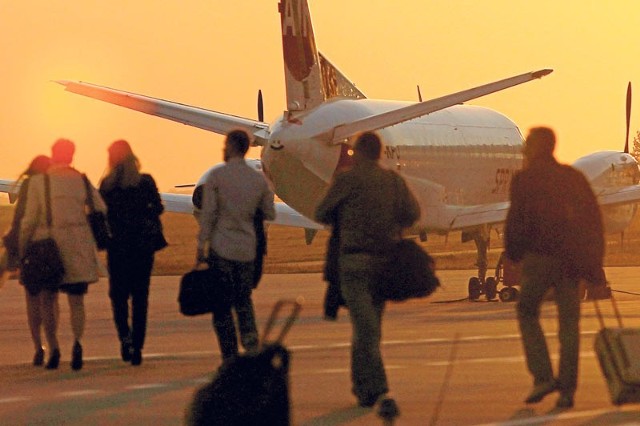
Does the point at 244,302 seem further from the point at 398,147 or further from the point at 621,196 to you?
the point at 398,147

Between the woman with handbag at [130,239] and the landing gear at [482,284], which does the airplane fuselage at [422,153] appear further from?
the woman with handbag at [130,239]

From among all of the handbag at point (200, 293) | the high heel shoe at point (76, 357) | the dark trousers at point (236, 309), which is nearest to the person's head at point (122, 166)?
the high heel shoe at point (76, 357)

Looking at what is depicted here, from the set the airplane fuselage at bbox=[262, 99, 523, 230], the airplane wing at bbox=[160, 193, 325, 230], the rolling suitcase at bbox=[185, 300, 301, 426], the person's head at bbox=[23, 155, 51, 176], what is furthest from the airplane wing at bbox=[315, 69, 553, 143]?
the rolling suitcase at bbox=[185, 300, 301, 426]

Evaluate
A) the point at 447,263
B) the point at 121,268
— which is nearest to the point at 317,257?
the point at 447,263

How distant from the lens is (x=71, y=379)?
15.3 meters

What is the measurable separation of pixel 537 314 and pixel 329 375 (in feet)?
9.50

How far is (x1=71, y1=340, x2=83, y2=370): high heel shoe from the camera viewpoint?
52.7 ft

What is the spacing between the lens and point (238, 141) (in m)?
15.3

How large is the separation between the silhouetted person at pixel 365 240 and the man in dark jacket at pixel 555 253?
35.2 inches

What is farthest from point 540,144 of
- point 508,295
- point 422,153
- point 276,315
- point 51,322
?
point 422,153

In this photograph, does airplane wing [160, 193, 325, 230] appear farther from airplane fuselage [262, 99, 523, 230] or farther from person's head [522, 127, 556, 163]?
person's head [522, 127, 556, 163]

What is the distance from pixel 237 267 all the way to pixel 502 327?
757 centimetres

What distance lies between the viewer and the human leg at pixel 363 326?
12.7 m

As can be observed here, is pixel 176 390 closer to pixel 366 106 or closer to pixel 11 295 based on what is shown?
pixel 366 106
